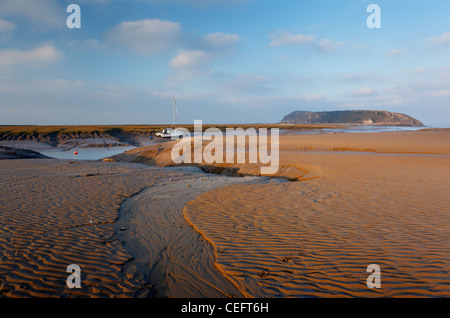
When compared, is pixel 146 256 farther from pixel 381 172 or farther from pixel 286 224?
pixel 381 172

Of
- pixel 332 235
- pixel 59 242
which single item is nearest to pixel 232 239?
pixel 332 235

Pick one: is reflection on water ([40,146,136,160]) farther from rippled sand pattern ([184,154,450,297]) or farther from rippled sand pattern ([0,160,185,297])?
rippled sand pattern ([184,154,450,297])

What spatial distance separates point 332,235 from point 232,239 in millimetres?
2173

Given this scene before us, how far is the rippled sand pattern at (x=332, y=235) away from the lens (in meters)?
3.98

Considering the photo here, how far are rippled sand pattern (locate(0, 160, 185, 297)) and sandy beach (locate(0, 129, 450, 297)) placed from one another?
26 mm

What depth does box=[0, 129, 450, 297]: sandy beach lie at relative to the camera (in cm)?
402

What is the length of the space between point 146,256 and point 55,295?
169 centimetres

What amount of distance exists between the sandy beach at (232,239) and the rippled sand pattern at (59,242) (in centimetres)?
3

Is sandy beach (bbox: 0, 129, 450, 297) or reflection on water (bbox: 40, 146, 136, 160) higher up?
reflection on water (bbox: 40, 146, 136, 160)

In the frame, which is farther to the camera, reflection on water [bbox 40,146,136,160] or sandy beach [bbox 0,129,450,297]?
reflection on water [bbox 40,146,136,160]

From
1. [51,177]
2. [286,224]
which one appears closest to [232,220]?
[286,224]

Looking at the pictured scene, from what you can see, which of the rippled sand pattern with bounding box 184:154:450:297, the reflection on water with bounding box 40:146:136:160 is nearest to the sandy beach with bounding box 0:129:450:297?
the rippled sand pattern with bounding box 184:154:450:297

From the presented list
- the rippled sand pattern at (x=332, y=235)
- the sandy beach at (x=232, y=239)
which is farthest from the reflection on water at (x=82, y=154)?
the rippled sand pattern at (x=332, y=235)

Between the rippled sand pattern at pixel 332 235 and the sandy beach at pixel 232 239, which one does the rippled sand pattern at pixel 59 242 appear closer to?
the sandy beach at pixel 232 239
